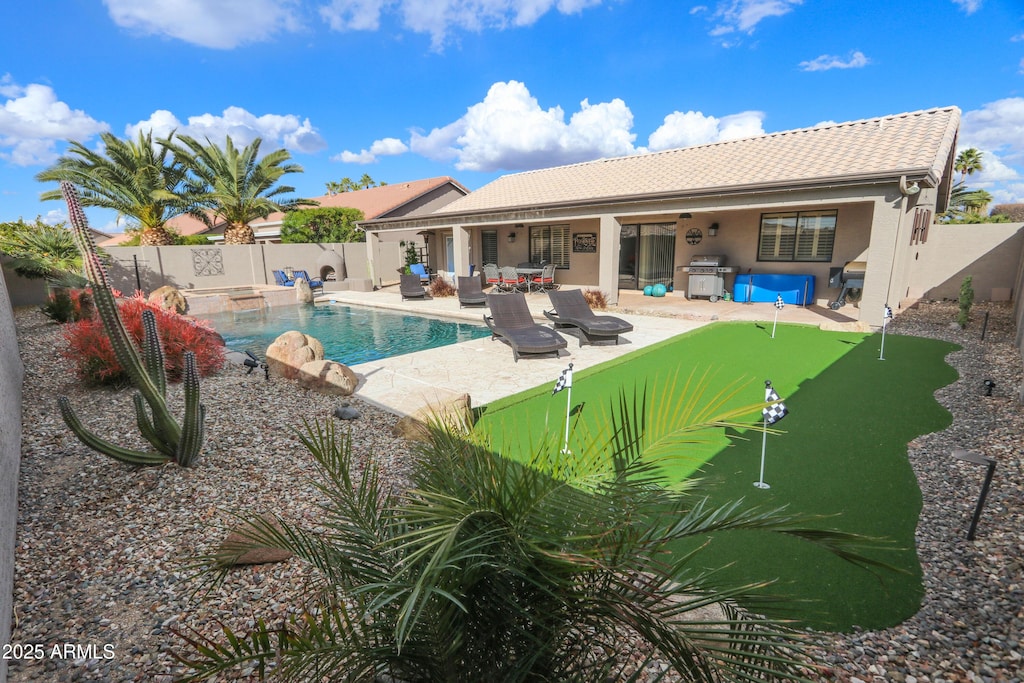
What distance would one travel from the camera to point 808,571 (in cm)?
307

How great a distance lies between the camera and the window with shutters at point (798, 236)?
13445mm

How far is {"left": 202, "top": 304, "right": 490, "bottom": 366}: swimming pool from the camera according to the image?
35.5 feet

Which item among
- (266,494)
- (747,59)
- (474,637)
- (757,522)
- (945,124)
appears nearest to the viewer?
(757,522)

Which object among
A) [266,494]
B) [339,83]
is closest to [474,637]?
[266,494]

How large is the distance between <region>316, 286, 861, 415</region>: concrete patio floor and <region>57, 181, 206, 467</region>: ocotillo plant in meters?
2.17

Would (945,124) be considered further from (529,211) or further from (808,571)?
(808,571)

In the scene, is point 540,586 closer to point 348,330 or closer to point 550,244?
point 348,330

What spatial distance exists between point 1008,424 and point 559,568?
246 inches

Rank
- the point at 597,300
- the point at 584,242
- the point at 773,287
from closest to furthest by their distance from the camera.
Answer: the point at 597,300 → the point at 773,287 → the point at 584,242

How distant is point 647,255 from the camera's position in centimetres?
1761

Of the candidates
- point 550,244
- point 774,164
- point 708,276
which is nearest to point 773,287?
point 708,276

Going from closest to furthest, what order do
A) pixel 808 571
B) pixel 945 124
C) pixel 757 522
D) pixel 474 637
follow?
pixel 757 522, pixel 474 637, pixel 808 571, pixel 945 124

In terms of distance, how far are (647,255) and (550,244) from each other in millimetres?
4120

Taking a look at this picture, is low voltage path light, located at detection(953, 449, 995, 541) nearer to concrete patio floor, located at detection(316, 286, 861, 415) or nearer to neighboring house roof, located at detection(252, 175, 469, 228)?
concrete patio floor, located at detection(316, 286, 861, 415)
